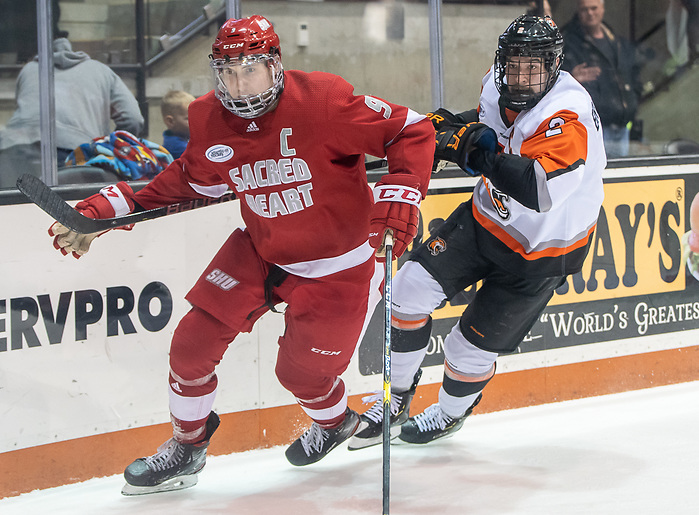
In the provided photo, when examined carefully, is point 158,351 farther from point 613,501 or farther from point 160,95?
point 613,501

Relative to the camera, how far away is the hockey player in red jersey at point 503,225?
7.94 feet

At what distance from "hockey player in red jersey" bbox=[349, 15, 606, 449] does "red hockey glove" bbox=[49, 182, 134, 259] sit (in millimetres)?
924

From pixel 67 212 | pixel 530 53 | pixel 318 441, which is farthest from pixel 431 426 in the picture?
pixel 67 212

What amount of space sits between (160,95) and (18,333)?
3.18 ft

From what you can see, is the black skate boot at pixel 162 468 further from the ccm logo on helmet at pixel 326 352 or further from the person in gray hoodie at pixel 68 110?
the person in gray hoodie at pixel 68 110

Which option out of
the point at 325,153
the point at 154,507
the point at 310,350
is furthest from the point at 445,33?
the point at 154,507

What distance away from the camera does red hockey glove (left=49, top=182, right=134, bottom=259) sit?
2.42 meters

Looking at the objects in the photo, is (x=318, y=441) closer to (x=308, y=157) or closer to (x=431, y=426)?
(x=431, y=426)

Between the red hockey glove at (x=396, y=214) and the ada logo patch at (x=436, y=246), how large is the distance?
696 mm

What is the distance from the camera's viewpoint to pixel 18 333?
2.64m

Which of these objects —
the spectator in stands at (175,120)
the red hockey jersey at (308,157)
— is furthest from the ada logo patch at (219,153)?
the spectator in stands at (175,120)

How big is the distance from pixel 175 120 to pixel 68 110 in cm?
37

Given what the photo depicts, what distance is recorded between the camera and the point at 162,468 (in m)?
2.63

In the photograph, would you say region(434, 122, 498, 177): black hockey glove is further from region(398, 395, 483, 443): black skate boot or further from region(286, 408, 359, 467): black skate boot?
region(398, 395, 483, 443): black skate boot
